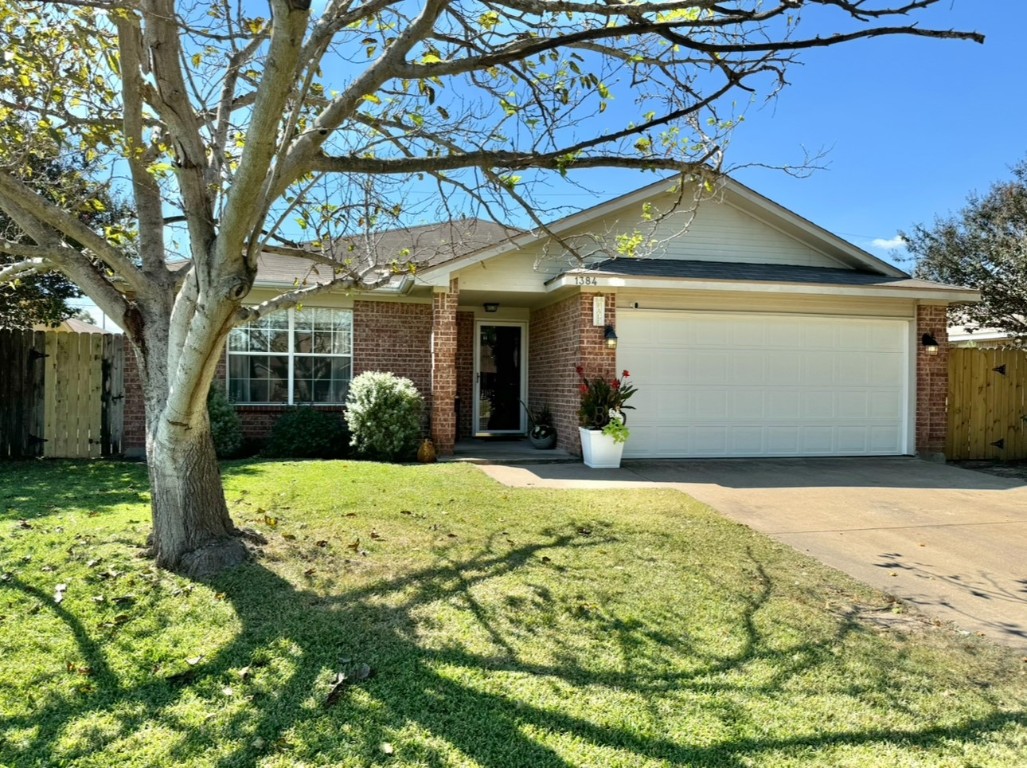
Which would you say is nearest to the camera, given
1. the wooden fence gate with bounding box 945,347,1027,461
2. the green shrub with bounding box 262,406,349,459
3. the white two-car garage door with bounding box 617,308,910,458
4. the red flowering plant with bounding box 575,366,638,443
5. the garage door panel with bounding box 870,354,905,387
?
the red flowering plant with bounding box 575,366,638,443

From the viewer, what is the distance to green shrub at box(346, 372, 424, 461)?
394 inches

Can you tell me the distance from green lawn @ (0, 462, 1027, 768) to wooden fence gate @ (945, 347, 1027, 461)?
840 centimetres

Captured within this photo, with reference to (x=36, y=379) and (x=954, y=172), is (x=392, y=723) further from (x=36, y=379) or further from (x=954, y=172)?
(x=954, y=172)

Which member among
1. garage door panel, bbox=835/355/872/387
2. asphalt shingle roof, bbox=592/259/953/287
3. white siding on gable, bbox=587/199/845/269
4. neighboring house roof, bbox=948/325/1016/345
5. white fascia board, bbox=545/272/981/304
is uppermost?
white siding on gable, bbox=587/199/845/269

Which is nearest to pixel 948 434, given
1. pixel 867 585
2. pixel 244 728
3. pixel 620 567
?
pixel 867 585

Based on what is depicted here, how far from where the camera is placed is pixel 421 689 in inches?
124

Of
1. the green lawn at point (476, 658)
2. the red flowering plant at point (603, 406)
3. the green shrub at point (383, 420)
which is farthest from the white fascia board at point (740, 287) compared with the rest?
the green lawn at point (476, 658)

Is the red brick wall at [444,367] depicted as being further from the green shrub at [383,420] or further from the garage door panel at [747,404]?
the garage door panel at [747,404]

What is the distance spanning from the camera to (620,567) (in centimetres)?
497

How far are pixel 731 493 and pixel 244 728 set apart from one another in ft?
21.1

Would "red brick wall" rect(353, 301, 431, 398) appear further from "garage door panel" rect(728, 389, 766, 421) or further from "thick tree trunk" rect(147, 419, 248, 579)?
"thick tree trunk" rect(147, 419, 248, 579)

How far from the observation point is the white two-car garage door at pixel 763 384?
10617 mm

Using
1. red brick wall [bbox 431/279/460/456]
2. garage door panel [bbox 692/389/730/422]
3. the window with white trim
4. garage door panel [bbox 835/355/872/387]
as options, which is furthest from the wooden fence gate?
the window with white trim

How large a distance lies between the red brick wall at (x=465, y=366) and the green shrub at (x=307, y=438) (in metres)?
3.28
